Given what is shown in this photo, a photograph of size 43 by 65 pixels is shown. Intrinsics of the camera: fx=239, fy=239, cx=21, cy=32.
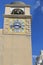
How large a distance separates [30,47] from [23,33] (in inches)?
53.3

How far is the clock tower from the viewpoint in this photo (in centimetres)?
1948

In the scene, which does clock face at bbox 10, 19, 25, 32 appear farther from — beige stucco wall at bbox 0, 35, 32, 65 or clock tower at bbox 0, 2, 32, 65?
beige stucco wall at bbox 0, 35, 32, 65

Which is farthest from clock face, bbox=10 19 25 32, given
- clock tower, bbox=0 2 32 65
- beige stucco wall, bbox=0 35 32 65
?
beige stucco wall, bbox=0 35 32 65

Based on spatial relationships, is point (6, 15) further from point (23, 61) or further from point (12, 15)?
point (23, 61)

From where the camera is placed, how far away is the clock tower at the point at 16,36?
19484mm

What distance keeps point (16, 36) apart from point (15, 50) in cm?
120

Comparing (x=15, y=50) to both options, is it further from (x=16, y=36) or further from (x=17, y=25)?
(x=17, y=25)

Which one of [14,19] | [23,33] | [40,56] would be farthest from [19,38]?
[40,56]

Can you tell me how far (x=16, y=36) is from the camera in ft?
65.9

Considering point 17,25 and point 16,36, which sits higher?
point 17,25

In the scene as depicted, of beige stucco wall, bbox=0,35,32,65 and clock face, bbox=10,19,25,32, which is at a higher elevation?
clock face, bbox=10,19,25,32

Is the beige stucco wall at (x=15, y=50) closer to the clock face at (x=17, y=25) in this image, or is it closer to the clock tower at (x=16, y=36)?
the clock tower at (x=16, y=36)

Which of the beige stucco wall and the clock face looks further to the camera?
the clock face

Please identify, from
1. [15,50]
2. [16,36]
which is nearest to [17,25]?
[16,36]
